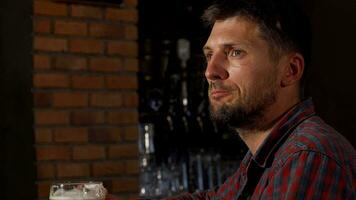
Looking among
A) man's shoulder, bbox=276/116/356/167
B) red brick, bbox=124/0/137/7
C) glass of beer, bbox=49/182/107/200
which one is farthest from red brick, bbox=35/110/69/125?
man's shoulder, bbox=276/116/356/167

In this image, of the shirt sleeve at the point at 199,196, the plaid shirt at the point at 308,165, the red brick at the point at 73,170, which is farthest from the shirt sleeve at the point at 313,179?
the red brick at the point at 73,170

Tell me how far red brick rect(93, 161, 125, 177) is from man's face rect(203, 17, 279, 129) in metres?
1.13

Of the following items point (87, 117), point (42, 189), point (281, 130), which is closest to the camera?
point (281, 130)

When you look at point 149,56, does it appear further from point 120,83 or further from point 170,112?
point 120,83

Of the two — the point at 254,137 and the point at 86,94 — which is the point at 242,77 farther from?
the point at 86,94

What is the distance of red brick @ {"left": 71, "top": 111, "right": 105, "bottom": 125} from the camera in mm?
2475

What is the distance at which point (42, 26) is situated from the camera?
2.40 meters

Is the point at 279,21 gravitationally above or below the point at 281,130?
above

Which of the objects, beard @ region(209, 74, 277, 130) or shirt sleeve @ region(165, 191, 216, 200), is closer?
beard @ region(209, 74, 277, 130)

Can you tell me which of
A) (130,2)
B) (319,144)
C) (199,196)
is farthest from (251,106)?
(130,2)

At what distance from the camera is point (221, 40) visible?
4.96 feet

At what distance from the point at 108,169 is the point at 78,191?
3.79 feet

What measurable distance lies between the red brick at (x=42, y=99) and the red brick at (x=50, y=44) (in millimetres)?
192

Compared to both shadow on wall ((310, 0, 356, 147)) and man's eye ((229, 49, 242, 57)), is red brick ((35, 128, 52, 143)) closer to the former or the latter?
man's eye ((229, 49, 242, 57))
